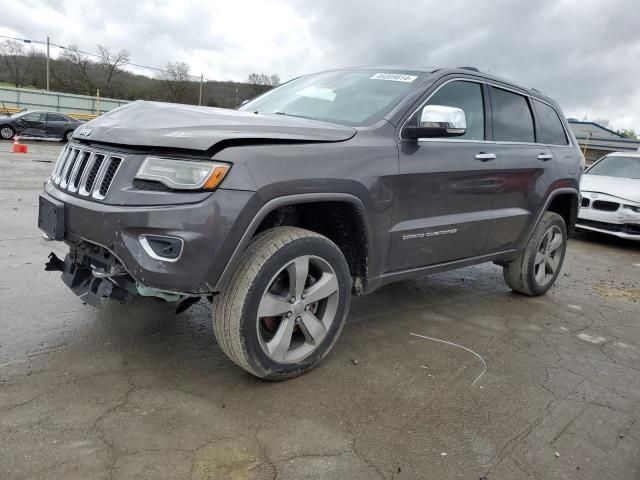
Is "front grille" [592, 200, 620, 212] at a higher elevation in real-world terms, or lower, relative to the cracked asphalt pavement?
higher

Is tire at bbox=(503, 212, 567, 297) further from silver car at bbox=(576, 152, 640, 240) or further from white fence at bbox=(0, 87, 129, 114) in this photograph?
white fence at bbox=(0, 87, 129, 114)

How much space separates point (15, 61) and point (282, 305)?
71525 mm

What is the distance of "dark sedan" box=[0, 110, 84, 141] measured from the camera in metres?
21.0

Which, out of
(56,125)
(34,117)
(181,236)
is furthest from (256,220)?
(56,125)

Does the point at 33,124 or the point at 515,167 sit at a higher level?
the point at 515,167

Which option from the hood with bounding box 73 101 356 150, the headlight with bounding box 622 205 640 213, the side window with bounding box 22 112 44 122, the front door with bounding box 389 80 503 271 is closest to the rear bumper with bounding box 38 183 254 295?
the hood with bounding box 73 101 356 150

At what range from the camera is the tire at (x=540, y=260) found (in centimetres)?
478

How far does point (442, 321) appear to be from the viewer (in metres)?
4.16

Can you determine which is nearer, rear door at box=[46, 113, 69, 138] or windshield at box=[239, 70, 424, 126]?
windshield at box=[239, 70, 424, 126]

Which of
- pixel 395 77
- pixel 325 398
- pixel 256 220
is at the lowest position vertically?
pixel 325 398

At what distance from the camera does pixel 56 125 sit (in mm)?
21844

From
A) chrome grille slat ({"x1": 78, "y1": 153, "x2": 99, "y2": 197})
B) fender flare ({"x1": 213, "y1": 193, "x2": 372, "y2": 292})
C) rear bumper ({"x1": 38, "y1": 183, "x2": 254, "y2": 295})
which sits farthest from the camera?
chrome grille slat ({"x1": 78, "y1": 153, "x2": 99, "y2": 197})

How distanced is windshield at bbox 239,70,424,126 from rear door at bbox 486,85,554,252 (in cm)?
98

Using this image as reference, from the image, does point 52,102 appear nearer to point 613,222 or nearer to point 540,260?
point 613,222
